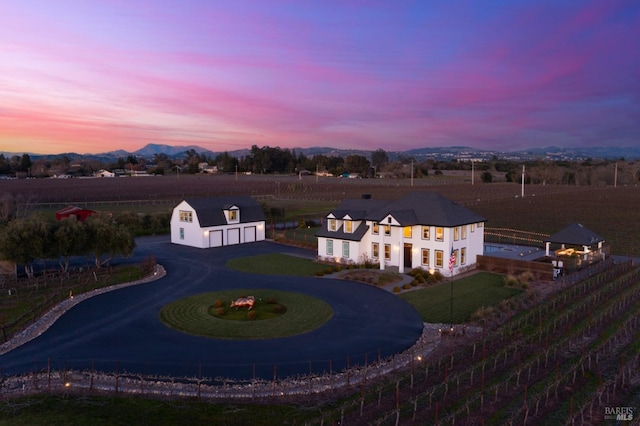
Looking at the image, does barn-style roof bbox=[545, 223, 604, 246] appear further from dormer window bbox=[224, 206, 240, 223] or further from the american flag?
dormer window bbox=[224, 206, 240, 223]

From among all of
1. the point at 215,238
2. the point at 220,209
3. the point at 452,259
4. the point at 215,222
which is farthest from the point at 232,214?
the point at 452,259

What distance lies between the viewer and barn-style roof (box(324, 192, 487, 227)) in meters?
37.5

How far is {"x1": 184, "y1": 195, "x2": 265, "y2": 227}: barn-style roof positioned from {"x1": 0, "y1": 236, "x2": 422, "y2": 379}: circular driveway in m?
16.5

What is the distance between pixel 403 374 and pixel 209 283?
1877cm

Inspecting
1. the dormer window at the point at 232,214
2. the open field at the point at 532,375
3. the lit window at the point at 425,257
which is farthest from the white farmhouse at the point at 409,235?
the dormer window at the point at 232,214

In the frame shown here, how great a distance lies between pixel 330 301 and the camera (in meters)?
29.8

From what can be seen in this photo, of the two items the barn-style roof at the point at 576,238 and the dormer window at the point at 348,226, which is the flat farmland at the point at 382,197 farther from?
the dormer window at the point at 348,226

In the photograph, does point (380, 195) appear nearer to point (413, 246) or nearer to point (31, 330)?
point (413, 246)

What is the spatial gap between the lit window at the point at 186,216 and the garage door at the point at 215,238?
2.56m

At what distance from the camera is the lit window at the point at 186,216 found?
49938 millimetres

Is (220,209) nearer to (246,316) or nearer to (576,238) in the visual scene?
(246,316)

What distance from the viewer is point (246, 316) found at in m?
26.8

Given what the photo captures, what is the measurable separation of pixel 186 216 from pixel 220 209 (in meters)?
3.46

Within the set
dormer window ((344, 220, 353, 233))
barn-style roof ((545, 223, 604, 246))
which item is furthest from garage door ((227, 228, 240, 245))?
barn-style roof ((545, 223, 604, 246))
